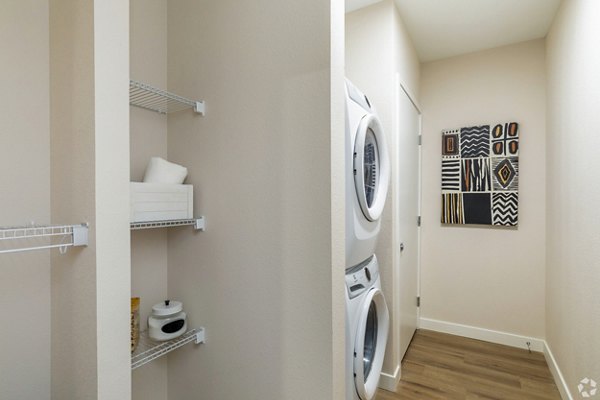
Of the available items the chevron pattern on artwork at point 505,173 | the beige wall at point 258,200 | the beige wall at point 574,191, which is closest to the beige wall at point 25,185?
the beige wall at point 258,200

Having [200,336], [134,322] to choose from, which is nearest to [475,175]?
[200,336]

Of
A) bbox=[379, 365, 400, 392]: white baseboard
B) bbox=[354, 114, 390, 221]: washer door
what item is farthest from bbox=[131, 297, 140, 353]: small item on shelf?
bbox=[379, 365, 400, 392]: white baseboard

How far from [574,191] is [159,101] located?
89.2 inches

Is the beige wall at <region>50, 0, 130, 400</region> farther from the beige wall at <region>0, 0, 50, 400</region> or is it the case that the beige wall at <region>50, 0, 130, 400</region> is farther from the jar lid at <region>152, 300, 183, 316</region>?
the jar lid at <region>152, 300, 183, 316</region>

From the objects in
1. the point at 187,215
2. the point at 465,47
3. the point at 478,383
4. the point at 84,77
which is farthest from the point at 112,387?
the point at 465,47

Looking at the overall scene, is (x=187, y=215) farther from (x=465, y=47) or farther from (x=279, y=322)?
(x=465, y=47)

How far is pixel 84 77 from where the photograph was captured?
2.91ft

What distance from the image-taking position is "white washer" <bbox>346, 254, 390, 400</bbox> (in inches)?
50.4

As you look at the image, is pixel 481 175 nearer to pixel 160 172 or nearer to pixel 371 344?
pixel 371 344

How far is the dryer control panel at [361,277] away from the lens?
4.40ft

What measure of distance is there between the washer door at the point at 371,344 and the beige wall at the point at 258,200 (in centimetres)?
27

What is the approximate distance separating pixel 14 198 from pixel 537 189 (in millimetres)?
3314

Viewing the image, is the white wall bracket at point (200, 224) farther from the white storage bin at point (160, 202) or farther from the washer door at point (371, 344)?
the washer door at point (371, 344)

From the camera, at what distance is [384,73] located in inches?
76.3
